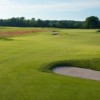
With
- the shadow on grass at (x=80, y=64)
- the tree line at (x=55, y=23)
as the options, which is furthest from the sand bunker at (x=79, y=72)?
the tree line at (x=55, y=23)

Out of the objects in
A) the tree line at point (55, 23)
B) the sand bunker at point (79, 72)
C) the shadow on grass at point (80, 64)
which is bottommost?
the tree line at point (55, 23)

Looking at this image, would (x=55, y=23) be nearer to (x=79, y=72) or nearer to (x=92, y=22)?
(x=92, y=22)

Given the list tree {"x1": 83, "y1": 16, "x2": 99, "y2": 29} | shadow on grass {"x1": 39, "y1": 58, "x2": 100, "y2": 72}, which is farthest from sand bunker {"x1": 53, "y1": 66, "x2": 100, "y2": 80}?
tree {"x1": 83, "y1": 16, "x2": 99, "y2": 29}

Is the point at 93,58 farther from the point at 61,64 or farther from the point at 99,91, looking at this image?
the point at 99,91

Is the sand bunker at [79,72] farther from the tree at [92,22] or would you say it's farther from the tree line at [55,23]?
the tree at [92,22]

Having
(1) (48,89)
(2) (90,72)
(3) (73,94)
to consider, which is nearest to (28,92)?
(1) (48,89)

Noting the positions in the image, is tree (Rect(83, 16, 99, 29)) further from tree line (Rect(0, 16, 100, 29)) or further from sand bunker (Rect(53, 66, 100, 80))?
sand bunker (Rect(53, 66, 100, 80))

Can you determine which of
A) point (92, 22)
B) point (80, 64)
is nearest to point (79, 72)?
point (80, 64)

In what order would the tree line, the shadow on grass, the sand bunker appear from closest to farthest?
the sand bunker < the shadow on grass < the tree line
